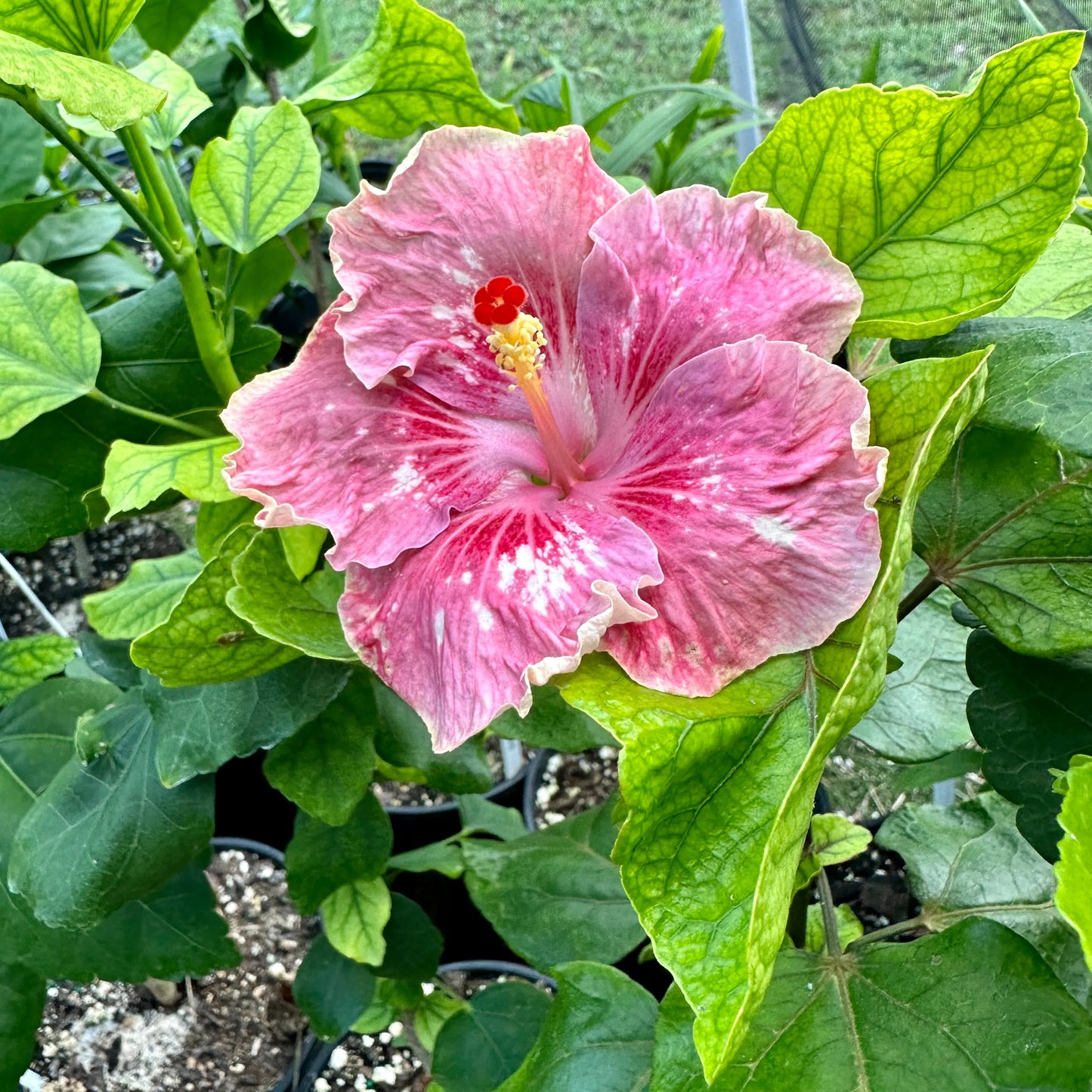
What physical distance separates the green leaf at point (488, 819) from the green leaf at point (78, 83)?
0.93m

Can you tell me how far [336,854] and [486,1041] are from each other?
26cm

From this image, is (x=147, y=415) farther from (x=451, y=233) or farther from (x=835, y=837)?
(x=835, y=837)

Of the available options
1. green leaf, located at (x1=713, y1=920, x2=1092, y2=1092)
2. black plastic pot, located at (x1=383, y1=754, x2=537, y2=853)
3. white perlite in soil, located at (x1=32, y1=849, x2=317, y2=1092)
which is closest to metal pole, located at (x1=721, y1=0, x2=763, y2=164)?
black plastic pot, located at (x1=383, y1=754, x2=537, y2=853)

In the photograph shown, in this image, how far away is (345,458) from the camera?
587 mm

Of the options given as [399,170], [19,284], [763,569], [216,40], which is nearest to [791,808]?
[763,569]

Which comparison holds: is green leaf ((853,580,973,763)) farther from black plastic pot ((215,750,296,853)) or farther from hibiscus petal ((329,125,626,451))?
black plastic pot ((215,750,296,853))

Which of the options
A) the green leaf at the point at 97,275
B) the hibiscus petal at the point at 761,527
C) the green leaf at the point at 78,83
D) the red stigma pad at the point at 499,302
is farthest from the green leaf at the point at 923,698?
the green leaf at the point at 97,275

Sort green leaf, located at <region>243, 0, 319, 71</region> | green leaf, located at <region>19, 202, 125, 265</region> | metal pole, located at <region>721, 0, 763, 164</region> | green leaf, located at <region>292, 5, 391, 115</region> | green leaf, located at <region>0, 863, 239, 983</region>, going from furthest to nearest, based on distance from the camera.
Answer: metal pole, located at <region>721, 0, 763, 164</region> < green leaf, located at <region>19, 202, 125, 265</region> < green leaf, located at <region>243, 0, 319, 71</region> < green leaf, located at <region>0, 863, 239, 983</region> < green leaf, located at <region>292, 5, 391, 115</region>

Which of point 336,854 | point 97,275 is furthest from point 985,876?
point 97,275

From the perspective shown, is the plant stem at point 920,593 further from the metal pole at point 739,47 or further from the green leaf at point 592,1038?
the metal pole at point 739,47

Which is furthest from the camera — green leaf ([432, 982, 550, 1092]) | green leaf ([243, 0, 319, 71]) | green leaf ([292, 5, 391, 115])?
green leaf ([243, 0, 319, 71])

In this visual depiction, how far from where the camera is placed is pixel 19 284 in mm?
875

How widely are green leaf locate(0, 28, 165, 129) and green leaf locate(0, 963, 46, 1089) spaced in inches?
30.8

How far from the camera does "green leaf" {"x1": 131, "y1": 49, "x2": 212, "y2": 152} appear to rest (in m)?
0.81
